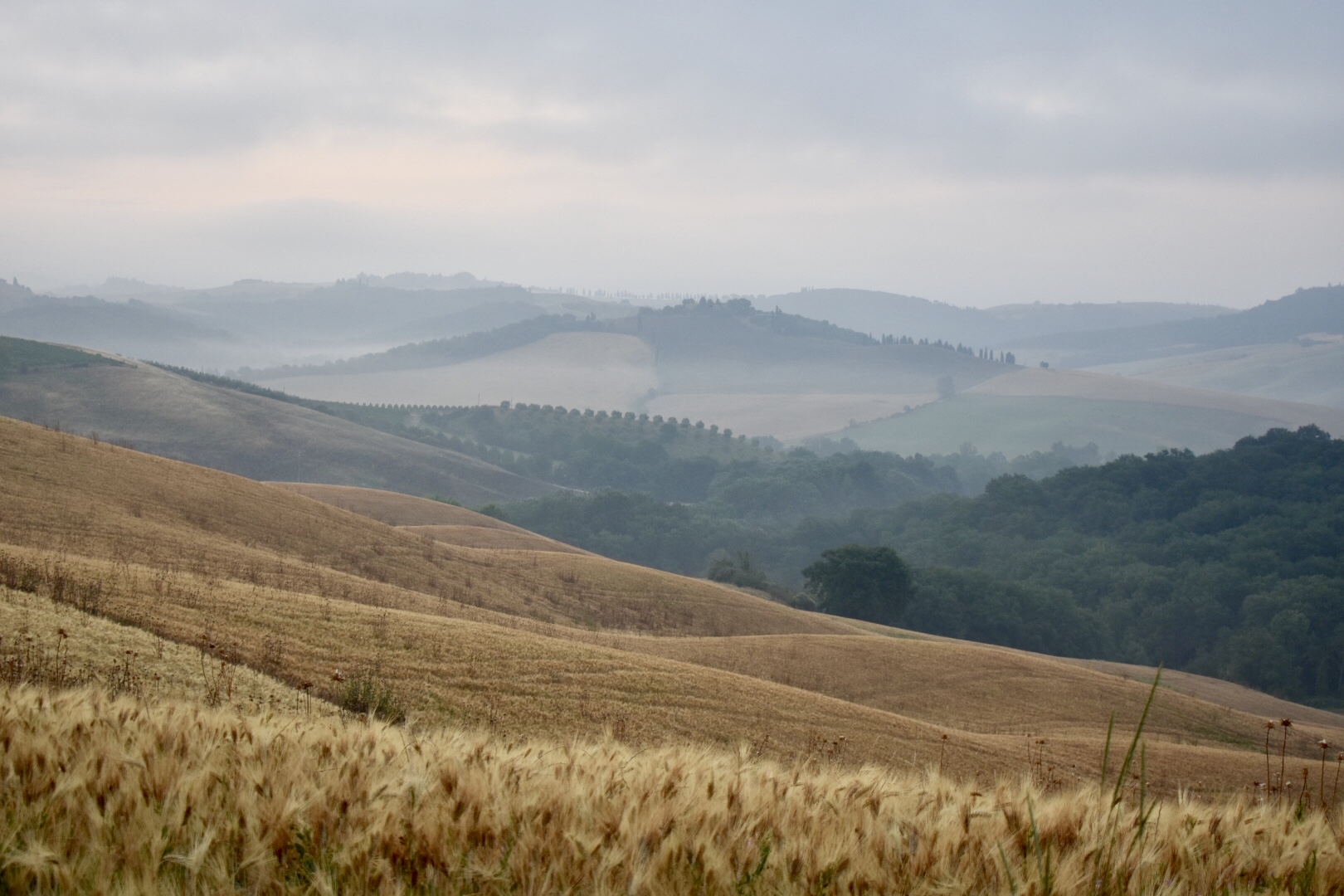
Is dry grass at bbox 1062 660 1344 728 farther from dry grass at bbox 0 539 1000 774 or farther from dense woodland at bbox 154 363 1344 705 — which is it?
dry grass at bbox 0 539 1000 774

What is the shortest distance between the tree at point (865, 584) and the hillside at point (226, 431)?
6924 cm

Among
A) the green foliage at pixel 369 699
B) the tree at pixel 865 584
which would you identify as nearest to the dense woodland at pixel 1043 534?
the tree at pixel 865 584

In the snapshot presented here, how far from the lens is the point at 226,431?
12275cm

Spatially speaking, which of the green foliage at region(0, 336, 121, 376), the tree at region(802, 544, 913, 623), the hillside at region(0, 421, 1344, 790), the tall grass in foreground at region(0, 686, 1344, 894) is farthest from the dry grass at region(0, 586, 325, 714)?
the green foliage at region(0, 336, 121, 376)

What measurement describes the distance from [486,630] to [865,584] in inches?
2022

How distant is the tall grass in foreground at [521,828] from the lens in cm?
304

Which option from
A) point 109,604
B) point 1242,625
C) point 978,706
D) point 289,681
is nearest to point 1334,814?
point 289,681

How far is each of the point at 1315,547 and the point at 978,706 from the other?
268 ft

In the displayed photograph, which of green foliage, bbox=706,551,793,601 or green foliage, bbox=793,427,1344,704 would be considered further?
green foliage, bbox=793,427,1344,704

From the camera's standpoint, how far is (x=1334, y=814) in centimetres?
471

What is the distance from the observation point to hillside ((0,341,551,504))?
11650cm

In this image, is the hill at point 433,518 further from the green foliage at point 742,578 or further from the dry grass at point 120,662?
the dry grass at point 120,662

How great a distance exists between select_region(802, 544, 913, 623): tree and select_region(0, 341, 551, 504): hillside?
6924 centimetres

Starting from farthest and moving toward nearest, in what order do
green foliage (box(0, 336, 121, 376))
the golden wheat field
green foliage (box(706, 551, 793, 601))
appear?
green foliage (box(0, 336, 121, 376)) → green foliage (box(706, 551, 793, 601)) → the golden wheat field
